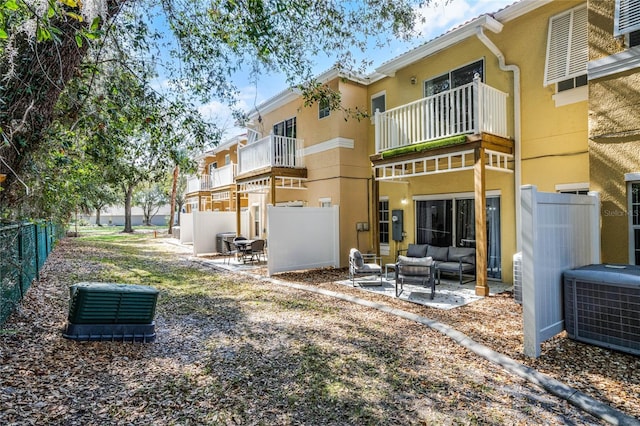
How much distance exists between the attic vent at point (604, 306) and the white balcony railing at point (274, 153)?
10749mm

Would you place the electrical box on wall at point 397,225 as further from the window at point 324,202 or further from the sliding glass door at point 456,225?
the window at point 324,202

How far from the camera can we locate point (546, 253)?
4.90 meters

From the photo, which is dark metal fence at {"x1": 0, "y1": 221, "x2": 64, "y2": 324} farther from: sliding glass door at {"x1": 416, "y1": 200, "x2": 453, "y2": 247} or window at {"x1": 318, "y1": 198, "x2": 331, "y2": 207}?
sliding glass door at {"x1": 416, "y1": 200, "x2": 453, "y2": 247}

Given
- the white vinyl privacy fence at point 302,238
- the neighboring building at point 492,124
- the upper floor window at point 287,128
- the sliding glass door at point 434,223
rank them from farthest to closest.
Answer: the upper floor window at point 287,128 < the white vinyl privacy fence at point 302,238 < the sliding glass door at point 434,223 < the neighboring building at point 492,124

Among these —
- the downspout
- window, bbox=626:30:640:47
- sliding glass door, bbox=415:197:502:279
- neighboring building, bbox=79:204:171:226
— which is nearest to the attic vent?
window, bbox=626:30:640:47

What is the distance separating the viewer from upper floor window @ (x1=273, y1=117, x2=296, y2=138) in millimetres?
15640

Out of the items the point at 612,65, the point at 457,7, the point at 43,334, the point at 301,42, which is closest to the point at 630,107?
the point at 612,65

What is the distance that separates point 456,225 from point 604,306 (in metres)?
5.81

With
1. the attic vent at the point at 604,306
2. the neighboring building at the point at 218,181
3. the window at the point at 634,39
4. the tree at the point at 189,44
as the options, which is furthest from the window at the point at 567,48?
the neighboring building at the point at 218,181

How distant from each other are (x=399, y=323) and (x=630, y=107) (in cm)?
533

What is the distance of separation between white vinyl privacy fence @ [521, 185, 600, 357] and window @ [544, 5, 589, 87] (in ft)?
12.6

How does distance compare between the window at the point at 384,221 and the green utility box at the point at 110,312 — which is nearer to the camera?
the green utility box at the point at 110,312

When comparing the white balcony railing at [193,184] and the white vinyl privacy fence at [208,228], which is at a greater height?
the white balcony railing at [193,184]

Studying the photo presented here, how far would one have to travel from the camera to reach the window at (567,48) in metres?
7.78
